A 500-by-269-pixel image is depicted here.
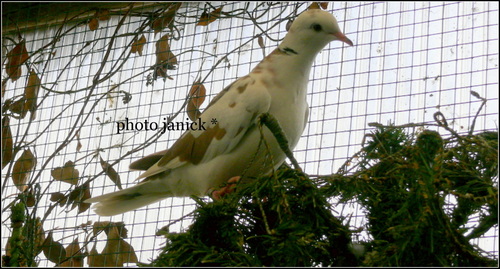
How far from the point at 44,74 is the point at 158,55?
0.39m

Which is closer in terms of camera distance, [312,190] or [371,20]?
[312,190]

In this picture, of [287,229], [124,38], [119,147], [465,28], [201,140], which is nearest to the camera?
[287,229]

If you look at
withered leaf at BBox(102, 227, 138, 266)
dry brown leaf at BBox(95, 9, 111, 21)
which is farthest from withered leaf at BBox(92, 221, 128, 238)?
dry brown leaf at BBox(95, 9, 111, 21)

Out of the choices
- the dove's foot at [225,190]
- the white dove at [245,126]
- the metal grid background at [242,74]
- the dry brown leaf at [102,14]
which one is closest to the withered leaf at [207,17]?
the metal grid background at [242,74]

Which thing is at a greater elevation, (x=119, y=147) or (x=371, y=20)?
(x=371, y=20)

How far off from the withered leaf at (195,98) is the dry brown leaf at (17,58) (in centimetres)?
60

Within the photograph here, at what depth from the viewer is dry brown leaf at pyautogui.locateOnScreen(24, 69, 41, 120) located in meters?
2.21

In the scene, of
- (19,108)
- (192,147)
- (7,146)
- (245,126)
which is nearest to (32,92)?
(19,108)

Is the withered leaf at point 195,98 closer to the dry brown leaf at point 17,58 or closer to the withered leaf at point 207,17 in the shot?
the withered leaf at point 207,17

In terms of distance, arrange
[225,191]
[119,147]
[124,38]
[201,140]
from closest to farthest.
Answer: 1. [225,191]
2. [201,140]
3. [119,147]
4. [124,38]

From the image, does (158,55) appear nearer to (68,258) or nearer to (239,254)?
(68,258)

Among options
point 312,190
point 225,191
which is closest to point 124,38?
point 225,191

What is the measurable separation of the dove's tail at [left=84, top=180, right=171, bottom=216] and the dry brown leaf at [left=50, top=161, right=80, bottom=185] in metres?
0.38

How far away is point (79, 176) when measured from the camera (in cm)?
208
